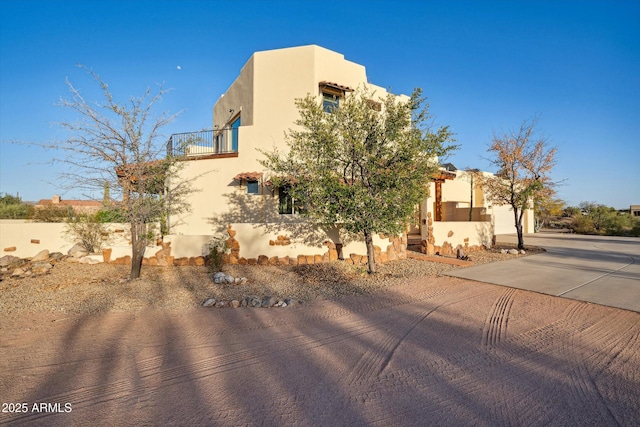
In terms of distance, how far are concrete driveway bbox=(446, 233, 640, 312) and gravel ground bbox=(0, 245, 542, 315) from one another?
1.46 meters

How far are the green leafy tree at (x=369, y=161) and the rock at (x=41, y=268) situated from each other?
756 cm

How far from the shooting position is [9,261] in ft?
34.7

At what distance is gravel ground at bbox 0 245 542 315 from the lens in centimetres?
629

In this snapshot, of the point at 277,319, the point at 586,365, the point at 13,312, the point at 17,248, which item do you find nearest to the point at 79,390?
the point at 277,319

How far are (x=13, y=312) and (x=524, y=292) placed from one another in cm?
1004

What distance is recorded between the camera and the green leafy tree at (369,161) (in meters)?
7.91

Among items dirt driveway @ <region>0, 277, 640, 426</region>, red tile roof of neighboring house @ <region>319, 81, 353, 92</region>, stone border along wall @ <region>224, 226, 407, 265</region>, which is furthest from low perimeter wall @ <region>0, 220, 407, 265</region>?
red tile roof of neighboring house @ <region>319, 81, 353, 92</region>

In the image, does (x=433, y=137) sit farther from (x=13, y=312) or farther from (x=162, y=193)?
(x=13, y=312)

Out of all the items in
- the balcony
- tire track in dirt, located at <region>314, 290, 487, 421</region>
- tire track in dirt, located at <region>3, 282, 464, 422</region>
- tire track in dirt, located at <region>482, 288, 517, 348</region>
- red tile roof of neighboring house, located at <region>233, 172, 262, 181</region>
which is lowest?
tire track in dirt, located at <region>3, 282, 464, 422</region>

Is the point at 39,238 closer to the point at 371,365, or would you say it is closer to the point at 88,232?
the point at 88,232

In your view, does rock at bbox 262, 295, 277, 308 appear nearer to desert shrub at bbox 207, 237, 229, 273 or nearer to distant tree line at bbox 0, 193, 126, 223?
desert shrub at bbox 207, 237, 229, 273

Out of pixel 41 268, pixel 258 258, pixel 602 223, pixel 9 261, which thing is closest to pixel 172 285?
pixel 258 258

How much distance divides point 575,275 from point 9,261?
17062mm

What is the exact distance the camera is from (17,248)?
1119 cm
